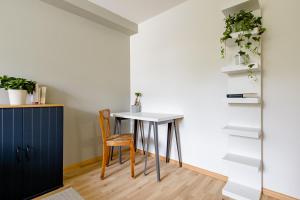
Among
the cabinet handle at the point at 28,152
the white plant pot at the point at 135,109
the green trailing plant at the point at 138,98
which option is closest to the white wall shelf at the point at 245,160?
the white plant pot at the point at 135,109

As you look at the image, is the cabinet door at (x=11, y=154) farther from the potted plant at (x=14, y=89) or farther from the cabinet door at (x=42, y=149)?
the potted plant at (x=14, y=89)

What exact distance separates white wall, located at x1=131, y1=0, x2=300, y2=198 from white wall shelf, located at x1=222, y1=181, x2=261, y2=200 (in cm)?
21

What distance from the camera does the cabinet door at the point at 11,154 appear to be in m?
1.51

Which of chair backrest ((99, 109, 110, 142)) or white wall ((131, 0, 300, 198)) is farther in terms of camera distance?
chair backrest ((99, 109, 110, 142))

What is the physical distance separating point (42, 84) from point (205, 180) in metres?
2.51

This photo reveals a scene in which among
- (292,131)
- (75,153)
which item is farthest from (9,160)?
(292,131)

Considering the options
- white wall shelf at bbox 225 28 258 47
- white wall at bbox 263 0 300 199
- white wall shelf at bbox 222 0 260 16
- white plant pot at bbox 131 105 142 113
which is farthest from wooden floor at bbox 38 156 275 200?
white wall shelf at bbox 222 0 260 16

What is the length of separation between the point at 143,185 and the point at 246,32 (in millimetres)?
2107

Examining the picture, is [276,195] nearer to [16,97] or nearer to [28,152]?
[28,152]

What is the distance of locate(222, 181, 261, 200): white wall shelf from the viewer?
163cm

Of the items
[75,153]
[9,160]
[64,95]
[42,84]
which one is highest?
[42,84]

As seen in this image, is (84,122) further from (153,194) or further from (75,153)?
(153,194)

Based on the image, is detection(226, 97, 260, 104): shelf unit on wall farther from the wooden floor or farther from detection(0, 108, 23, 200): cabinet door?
detection(0, 108, 23, 200): cabinet door

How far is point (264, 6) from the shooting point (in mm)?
1777
